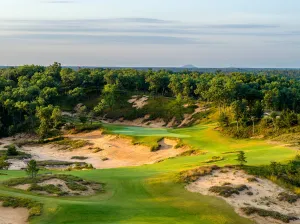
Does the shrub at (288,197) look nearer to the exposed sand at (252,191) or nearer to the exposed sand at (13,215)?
the exposed sand at (252,191)

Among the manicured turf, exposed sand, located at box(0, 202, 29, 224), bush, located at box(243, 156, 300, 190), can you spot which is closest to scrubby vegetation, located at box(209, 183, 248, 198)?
the manicured turf

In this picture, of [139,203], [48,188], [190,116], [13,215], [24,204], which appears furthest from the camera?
[190,116]

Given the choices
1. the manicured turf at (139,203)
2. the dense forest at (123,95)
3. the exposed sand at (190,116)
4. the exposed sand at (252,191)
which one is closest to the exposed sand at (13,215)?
the manicured turf at (139,203)

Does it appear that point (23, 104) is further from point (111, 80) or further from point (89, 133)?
point (111, 80)

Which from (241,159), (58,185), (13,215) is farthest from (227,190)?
(13,215)

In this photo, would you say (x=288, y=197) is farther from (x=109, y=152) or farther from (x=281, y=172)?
(x=109, y=152)
